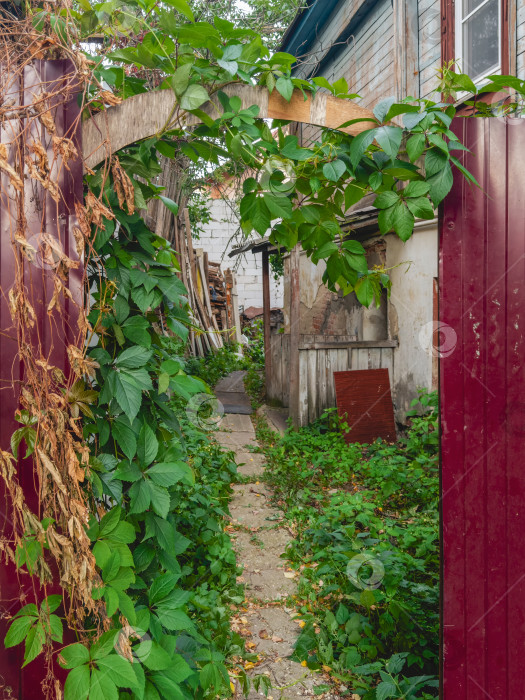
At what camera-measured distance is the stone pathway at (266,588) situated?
9.02 ft

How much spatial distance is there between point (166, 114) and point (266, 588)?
10.4 feet

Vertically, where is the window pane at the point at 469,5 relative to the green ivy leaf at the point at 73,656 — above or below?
above

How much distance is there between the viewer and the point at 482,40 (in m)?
4.97

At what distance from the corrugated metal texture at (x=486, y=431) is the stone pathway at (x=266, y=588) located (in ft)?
3.33

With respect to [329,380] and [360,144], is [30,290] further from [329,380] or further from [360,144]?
[329,380]

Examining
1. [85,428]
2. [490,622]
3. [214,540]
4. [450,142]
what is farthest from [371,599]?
[450,142]

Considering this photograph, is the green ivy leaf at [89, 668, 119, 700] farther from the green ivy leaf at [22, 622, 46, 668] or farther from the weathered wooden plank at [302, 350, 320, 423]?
the weathered wooden plank at [302, 350, 320, 423]

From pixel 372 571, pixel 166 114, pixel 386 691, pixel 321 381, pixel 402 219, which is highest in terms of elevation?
pixel 166 114

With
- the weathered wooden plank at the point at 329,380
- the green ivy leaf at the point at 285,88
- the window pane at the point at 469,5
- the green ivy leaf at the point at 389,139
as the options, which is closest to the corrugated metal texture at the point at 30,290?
the green ivy leaf at the point at 285,88

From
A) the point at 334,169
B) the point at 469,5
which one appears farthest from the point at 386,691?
the point at 469,5

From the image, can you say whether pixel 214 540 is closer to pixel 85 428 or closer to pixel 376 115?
pixel 85 428

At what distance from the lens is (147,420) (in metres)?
1.99

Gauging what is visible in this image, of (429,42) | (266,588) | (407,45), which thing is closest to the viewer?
(266,588)

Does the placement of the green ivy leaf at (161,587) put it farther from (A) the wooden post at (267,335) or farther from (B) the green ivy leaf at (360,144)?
(A) the wooden post at (267,335)
